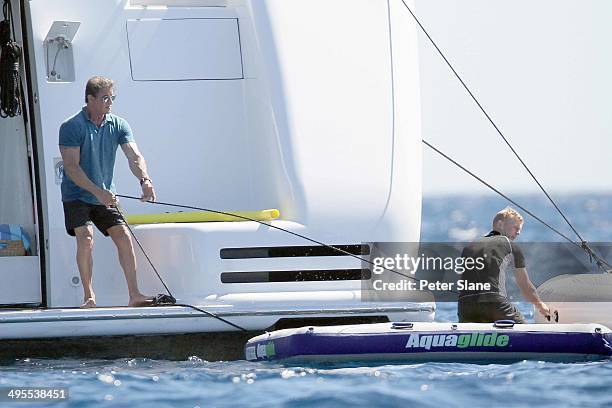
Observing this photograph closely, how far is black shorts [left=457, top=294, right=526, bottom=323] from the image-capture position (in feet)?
31.4

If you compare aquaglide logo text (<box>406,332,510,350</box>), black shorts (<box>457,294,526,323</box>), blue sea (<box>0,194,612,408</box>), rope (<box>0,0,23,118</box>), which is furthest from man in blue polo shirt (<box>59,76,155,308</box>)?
black shorts (<box>457,294,526,323</box>)

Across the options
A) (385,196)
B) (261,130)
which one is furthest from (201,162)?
(385,196)

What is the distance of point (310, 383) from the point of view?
816 cm

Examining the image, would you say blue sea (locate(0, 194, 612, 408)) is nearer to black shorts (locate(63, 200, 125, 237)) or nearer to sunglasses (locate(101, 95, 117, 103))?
black shorts (locate(63, 200, 125, 237))

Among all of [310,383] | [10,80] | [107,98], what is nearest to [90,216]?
[107,98]

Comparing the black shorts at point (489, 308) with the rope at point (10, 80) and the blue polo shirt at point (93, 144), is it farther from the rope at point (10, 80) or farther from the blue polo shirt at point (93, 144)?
the rope at point (10, 80)

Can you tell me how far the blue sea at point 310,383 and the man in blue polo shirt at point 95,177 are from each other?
55 cm

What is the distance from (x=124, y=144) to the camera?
9203mm

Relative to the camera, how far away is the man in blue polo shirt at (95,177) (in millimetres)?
9023

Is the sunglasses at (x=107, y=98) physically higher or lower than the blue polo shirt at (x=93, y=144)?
higher

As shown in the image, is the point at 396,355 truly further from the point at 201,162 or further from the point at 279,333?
the point at 201,162

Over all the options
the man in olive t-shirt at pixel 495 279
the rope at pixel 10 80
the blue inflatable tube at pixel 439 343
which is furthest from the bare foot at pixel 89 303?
the man in olive t-shirt at pixel 495 279

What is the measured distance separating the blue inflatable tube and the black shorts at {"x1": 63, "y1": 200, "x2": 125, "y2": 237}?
1214 mm

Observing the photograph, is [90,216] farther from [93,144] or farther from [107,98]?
[107,98]
